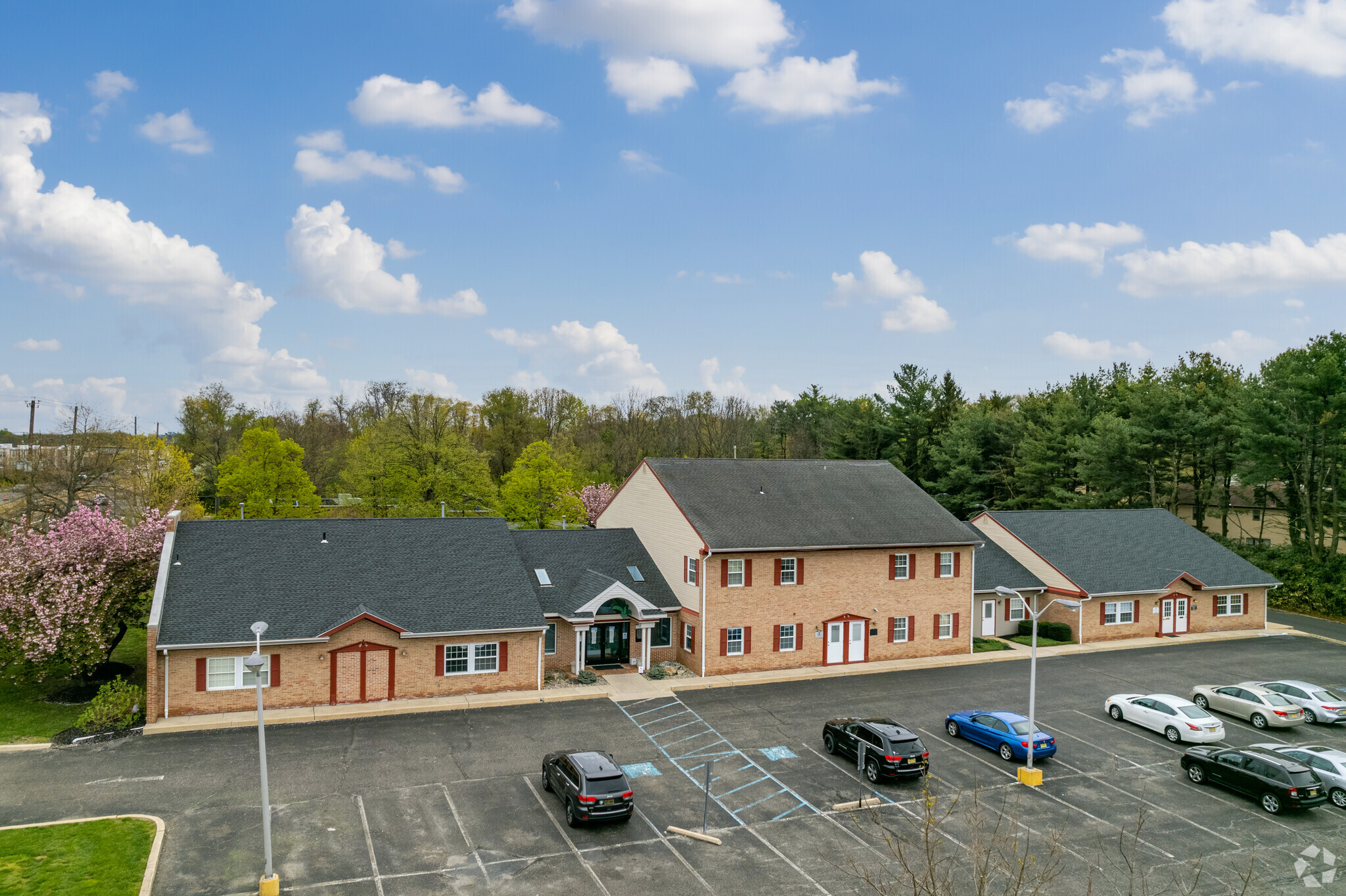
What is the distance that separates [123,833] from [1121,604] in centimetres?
4391

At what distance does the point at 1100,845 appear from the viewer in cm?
1961

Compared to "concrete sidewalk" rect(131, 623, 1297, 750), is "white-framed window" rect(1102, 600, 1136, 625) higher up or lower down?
higher up

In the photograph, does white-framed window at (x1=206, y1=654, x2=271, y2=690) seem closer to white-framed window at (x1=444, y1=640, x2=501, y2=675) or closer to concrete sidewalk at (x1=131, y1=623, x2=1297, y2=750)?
concrete sidewalk at (x1=131, y1=623, x2=1297, y2=750)

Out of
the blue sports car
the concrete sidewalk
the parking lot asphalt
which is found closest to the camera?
the parking lot asphalt

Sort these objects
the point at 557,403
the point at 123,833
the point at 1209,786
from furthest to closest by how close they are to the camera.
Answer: the point at 557,403, the point at 1209,786, the point at 123,833

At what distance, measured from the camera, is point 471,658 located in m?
30.9

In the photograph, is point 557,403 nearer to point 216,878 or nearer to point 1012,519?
point 1012,519

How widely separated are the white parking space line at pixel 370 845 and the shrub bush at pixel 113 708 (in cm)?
1079

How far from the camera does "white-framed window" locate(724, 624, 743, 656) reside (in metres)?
34.7

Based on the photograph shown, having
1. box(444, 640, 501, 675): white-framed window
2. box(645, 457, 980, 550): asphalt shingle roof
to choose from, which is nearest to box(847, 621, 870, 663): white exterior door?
box(645, 457, 980, 550): asphalt shingle roof

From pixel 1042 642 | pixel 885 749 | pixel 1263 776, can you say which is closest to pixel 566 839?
pixel 885 749

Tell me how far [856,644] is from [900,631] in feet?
8.78

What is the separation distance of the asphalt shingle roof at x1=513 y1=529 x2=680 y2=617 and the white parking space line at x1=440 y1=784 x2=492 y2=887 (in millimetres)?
12090

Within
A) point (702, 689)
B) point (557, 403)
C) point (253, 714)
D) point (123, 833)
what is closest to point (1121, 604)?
point (702, 689)
